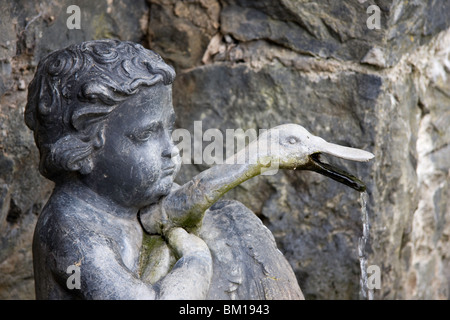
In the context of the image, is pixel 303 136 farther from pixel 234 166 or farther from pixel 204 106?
pixel 204 106

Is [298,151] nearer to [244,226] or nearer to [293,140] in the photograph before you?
[293,140]

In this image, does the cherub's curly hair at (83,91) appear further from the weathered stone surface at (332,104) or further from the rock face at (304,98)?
the weathered stone surface at (332,104)

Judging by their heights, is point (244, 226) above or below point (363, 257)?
above

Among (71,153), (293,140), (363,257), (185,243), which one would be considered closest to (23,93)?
(71,153)

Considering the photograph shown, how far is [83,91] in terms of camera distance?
5.89 ft

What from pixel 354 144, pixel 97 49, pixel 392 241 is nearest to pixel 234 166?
pixel 97 49

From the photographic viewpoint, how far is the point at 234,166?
196 cm

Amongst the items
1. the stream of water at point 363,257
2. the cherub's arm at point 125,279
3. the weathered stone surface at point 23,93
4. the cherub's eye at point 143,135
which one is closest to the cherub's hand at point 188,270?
the cherub's arm at point 125,279

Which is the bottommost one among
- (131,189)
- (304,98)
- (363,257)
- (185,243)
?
(363,257)

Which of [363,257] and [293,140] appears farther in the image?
[363,257]

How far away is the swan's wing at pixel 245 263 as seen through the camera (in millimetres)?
1961

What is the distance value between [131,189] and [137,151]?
10 cm

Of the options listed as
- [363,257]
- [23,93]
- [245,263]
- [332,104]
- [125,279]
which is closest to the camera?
[125,279]

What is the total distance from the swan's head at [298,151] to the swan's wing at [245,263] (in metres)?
0.23
